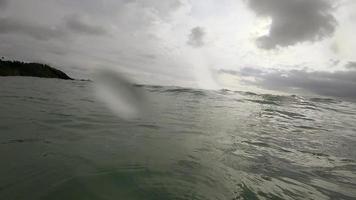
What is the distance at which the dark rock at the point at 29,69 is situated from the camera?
44.8 meters

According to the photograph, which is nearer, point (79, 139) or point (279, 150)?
point (79, 139)

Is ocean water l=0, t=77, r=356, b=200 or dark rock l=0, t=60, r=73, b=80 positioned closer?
ocean water l=0, t=77, r=356, b=200

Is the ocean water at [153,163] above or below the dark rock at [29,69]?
below

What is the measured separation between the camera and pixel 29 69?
52.1 m

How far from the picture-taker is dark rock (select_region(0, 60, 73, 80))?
44.8m

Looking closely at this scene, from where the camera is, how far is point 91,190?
3.44 metres

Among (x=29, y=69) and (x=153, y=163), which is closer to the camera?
(x=153, y=163)

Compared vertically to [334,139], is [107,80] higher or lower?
higher

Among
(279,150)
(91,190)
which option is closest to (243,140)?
(279,150)

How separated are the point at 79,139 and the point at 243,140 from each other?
4.27 m

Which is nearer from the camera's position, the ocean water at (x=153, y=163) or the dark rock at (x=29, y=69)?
the ocean water at (x=153, y=163)

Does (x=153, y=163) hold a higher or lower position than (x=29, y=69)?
lower

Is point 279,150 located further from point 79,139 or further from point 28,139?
point 28,139

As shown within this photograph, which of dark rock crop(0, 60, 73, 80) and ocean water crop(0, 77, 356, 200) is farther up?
dark rock crop(0, 60, 73, 80)
